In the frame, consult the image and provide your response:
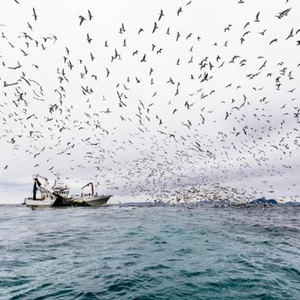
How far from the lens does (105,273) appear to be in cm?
1055

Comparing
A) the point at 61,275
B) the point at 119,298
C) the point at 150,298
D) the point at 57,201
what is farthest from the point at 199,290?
the point at 57,201

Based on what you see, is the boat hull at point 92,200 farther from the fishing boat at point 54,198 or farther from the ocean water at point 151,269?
the ocean water at point 151,269

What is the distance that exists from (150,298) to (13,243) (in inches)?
527

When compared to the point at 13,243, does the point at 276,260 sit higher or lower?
lower

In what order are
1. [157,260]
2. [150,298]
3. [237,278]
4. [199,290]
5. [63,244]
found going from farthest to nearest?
[63,244]
[157,260]
[237,278]
[199,290]
[150,298]

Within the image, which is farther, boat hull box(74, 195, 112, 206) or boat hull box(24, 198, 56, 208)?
boat hull box(74, 195, 112, 206)

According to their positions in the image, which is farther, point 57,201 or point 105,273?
point 57,201

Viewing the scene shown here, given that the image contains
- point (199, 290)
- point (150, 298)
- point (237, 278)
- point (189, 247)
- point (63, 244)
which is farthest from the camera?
point (63, 244)

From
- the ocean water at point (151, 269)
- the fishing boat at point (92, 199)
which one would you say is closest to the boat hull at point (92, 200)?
the fishing boat at point (92, 199)

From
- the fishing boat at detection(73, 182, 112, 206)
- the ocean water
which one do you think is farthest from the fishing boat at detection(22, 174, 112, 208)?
the ocean water

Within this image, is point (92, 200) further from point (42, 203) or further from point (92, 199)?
point (42, 203)

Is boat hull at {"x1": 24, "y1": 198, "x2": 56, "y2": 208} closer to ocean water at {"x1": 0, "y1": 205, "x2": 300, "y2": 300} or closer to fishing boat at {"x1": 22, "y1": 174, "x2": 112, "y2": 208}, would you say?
fishing boat at {"x1": 22, "y1": 174, "x2": 112, "y2": 208}

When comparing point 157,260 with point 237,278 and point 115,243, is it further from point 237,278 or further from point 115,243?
point 115,243

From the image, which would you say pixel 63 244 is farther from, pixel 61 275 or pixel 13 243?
pixel 61 275
